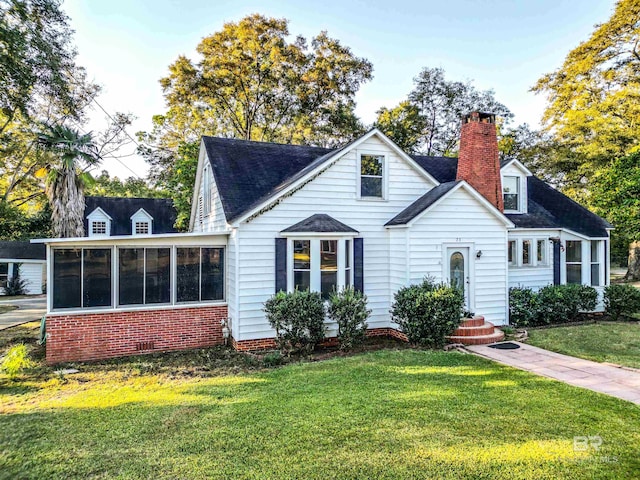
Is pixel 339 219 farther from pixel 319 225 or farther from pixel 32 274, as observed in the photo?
pixel 32 274

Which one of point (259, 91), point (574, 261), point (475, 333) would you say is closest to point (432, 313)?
point (475, 333)

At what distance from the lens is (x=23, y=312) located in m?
17.5

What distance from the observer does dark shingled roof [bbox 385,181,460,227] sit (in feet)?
34.4

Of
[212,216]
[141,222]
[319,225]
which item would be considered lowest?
[319,225]

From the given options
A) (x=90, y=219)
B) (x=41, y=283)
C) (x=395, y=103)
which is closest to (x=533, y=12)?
(x=395, y=103)

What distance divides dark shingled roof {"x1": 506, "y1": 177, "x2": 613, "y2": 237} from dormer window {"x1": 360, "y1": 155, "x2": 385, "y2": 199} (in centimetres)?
536

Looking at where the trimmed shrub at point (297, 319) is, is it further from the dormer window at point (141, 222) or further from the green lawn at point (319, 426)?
the dormer window at point (141, 222)

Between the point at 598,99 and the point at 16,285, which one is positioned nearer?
the point at 16,285

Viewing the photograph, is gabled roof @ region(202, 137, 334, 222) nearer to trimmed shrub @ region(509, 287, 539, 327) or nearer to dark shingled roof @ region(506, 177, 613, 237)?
trimmed shrub @ region(509, 287, 539, 327)

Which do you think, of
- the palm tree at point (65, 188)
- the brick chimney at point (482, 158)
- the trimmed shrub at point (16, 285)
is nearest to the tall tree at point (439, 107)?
the brick chimney at point (482, 158)

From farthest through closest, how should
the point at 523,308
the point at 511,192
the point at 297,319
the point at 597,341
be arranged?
the point at 511,192 → the point at 523,308 → the point at 597,341 → the point at 297,319

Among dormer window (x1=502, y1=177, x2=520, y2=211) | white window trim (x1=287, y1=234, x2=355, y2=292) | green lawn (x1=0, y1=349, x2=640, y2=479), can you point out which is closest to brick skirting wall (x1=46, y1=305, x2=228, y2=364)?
green lawn (x1=0, y1=349, x2=640, y2=479)

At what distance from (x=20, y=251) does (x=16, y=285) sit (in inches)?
86.8

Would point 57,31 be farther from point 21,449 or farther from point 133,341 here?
point 21,449
